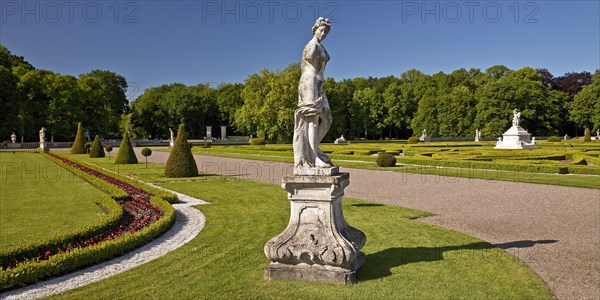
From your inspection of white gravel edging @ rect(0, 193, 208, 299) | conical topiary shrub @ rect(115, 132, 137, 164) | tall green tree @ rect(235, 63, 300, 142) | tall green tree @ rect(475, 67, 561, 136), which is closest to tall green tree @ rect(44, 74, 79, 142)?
tall green tree @ rect(235, 63, 300, 142)

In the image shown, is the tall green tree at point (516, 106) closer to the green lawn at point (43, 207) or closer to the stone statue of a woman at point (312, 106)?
the green lawn at point (43, 207)

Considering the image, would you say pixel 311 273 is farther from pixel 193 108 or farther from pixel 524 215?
pixel 193 108

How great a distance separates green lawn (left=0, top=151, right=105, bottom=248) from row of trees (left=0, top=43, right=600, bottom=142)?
38155 mm

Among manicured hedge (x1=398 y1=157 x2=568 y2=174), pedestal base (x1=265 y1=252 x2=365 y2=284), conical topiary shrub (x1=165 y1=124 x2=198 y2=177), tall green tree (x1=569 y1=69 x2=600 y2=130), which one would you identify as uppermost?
tall green tree (x1=569 y1=69 x2=600 y2=130)

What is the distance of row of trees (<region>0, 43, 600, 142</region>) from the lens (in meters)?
57.0

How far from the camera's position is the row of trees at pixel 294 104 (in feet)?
187

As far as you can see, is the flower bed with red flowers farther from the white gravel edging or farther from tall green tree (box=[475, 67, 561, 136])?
tall green tree (box=[475, 67, 561, 136])

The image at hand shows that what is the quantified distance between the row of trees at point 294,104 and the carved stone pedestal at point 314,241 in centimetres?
4845

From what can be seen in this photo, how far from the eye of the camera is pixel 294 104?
56875 mm

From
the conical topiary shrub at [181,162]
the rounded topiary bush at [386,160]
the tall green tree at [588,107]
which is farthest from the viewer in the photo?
the tall green tree at [588,107]

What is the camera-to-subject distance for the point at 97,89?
6347 centimetres

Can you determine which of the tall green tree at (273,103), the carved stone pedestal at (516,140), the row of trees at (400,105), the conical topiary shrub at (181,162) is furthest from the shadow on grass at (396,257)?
the row of trees at (400,105)

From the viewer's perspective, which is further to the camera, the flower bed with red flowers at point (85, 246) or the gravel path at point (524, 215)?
the gravel path at point (524, 215)

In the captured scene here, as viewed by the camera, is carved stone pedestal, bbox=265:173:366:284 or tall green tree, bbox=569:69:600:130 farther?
tall green tree, bbox=569:69:600:130
